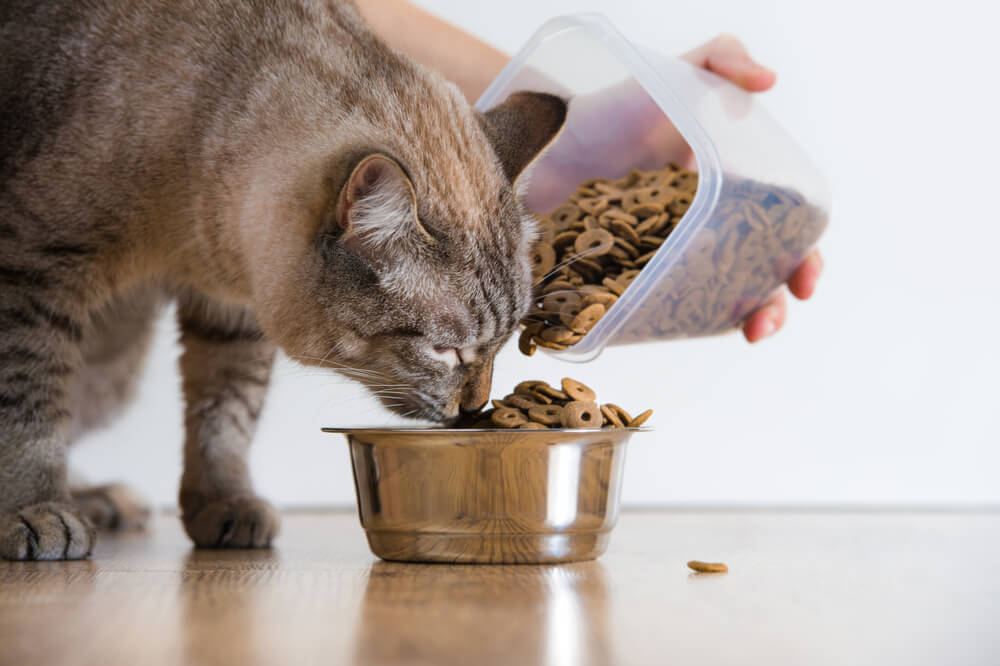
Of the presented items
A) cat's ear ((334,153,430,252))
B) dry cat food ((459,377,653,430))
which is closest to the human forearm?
cat's ear ((334,153,430,252))

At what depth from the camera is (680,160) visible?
1.91 m

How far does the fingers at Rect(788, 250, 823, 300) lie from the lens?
1.78m

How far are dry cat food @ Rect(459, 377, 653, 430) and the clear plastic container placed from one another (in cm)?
13

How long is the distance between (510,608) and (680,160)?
Answer: 120 centimetres

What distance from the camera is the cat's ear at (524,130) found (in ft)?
4.82

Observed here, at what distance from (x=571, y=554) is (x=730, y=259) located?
54 centimetres

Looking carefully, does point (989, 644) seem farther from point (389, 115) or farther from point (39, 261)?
point (39, 261)

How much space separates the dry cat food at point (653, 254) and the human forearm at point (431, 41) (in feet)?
1.67

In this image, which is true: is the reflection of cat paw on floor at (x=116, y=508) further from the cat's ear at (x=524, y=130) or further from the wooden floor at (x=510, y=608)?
the cat's ear at (x=524, y=130)

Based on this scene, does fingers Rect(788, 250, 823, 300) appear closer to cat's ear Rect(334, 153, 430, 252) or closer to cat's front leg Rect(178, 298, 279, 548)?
cat's ear Rect(334, 153, 430, 252)

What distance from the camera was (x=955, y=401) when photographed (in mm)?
2559

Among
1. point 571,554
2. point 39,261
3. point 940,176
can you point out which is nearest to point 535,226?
point 571,554

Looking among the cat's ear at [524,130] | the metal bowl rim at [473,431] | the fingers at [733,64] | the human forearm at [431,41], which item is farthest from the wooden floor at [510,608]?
the human forearm at [431,41]

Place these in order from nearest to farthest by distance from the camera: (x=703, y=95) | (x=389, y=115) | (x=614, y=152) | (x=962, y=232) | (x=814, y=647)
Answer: (x=814, y=647) → (x=389, y=115) → (x=703, y=95) → (x=614, y=152) → (x=962, y=232)
